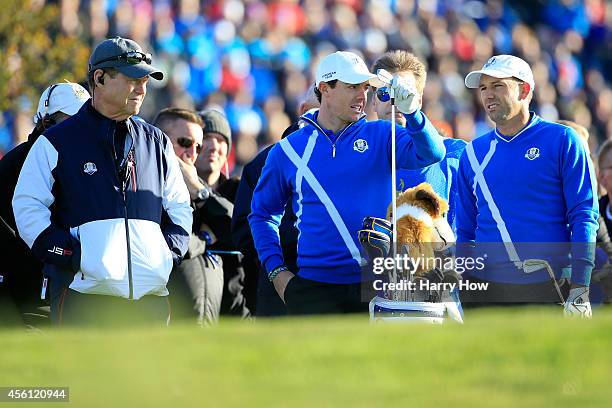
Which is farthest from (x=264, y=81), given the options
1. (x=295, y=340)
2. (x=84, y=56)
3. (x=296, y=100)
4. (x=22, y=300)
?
(x=295, y=340)

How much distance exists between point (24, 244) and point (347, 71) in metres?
2.06

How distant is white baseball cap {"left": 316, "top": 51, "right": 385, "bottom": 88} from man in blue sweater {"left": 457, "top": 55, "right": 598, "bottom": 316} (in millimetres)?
842

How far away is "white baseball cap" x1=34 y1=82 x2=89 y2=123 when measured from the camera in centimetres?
782

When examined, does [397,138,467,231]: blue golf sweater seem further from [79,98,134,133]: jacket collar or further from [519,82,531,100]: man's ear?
[79,98,134,133]: jacket collar

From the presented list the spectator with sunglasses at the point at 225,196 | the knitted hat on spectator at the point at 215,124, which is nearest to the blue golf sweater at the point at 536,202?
the spectator with sunglasses at the point at 225,196

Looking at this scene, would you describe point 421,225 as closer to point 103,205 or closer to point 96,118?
point 103,205

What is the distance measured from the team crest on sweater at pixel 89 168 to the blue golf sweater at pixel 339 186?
1211mm

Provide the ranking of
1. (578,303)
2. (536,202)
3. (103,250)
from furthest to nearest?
(536,202), (578,303), (103,250)

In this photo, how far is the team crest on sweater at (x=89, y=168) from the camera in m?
6.76

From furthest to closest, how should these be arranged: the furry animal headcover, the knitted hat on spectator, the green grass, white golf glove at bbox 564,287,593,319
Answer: the knitted hat on spectator, white golf glove at bbox 564,287,593,319, the furry animal headcover, the green grass

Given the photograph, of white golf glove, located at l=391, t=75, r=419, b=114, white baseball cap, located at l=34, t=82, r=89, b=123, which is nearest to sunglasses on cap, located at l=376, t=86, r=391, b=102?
white golf glove, located at l=391, t=75, r=419, b=114

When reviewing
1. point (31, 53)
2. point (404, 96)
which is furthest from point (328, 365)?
point (31, 53)

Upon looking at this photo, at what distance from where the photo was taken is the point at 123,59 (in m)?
6.95

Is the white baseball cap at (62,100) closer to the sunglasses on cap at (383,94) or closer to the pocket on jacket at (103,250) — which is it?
the pocket on jacket at (103,250)
